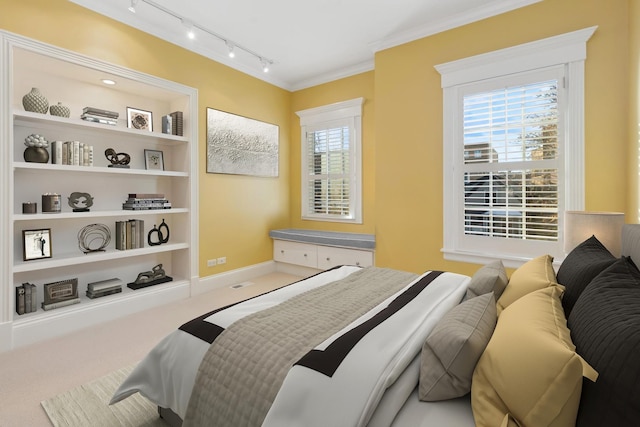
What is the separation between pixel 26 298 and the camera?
2668mm

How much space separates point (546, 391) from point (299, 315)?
100cm

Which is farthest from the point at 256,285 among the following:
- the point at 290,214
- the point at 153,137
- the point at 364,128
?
the point at 364,128

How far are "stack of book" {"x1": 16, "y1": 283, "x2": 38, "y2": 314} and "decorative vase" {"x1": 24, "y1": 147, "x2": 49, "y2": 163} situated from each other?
1.08 meters

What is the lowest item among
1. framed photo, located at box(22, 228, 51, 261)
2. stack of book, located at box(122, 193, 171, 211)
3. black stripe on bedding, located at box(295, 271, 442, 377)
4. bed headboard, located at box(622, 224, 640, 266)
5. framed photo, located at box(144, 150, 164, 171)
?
black stripe on bedding, located at box(295, 271, 442, 377)

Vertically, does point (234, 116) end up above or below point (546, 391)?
above

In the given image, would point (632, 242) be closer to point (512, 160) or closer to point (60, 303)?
point (512, 160)

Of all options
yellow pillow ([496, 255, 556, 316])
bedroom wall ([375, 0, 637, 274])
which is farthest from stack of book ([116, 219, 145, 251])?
yellow pillow ([496, 255, 556, 316])

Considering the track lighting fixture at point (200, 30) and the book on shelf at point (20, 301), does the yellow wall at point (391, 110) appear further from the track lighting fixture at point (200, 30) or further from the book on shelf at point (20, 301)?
the book on shelf at point (20, 301)

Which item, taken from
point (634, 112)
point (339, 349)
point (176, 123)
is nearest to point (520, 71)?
point (634, 112)

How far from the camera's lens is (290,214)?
5.25 meters

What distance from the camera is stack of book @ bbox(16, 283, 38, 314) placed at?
8.66 ft

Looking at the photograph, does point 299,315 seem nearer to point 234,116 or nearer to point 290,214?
point 234,116

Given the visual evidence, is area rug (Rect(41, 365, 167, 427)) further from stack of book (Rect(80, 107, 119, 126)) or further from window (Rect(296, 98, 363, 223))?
window (Rect(296, 98, 363, 223))

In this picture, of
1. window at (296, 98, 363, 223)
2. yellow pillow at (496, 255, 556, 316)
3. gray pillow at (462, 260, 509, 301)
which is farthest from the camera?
window at (296, 98, 363, 223)
